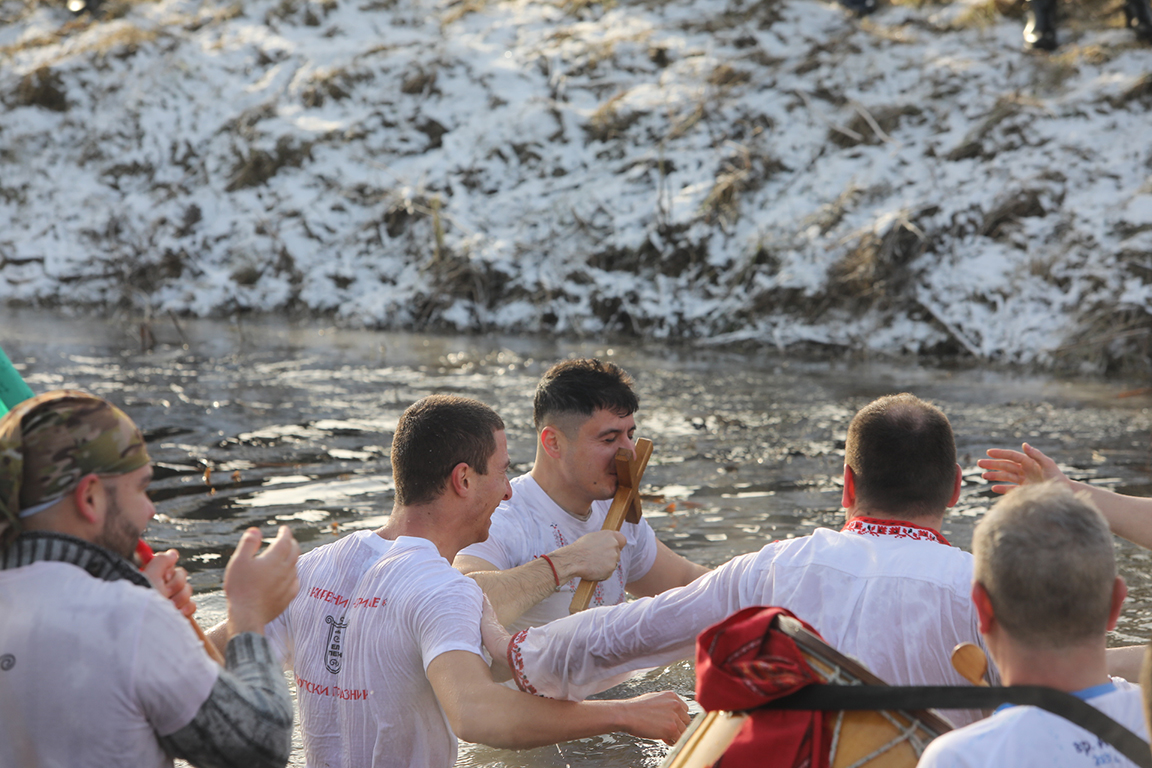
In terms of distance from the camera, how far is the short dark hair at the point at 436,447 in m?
3.05

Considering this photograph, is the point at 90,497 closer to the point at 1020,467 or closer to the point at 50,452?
the point at 50,452

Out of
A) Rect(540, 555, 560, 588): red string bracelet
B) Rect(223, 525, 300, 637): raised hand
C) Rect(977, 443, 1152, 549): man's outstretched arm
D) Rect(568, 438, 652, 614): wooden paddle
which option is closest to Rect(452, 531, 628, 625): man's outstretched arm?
Rect(540, 555, 560, 588): red string bracelet

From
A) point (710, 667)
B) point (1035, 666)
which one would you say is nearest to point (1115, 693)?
point (1035, 666)

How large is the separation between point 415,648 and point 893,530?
1.25 meters

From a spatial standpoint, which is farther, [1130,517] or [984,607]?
[1130,517]

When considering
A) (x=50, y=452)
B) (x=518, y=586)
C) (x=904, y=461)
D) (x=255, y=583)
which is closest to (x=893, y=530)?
(x=904, y=461)

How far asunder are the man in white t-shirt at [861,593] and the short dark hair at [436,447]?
20.3 inches

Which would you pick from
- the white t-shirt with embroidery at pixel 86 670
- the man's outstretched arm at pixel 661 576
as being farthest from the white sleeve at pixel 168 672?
the man's outstretched arm at pixel 661 576

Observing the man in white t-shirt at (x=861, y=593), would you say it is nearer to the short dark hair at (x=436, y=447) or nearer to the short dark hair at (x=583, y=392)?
the short dark hair at (x=436, y=447)

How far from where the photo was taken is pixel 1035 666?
170cm

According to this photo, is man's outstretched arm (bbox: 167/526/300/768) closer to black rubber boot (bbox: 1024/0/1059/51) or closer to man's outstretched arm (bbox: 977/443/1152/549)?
man's outstretched arm (bbox: 977/443/1152/549)

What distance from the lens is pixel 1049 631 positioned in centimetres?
169

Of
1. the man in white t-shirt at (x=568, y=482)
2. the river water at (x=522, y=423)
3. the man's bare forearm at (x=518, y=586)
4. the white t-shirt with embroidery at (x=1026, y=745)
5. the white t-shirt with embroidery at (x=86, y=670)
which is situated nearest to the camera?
the white t-shirt with embroidery at (x=1026, y=745)

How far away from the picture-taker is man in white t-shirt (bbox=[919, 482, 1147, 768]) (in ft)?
→ 5.34
